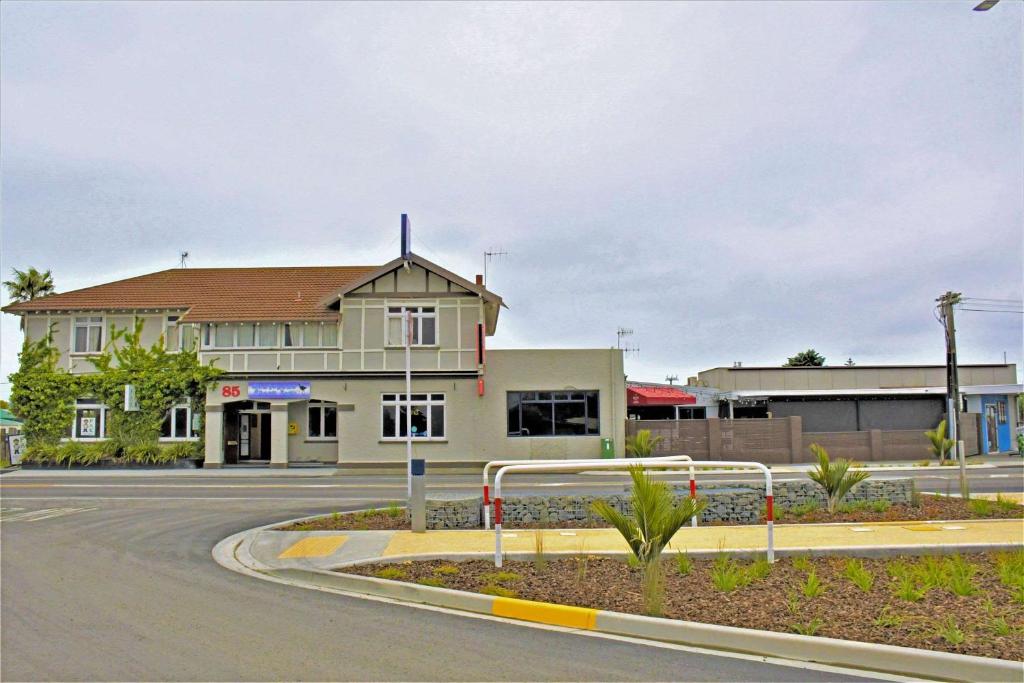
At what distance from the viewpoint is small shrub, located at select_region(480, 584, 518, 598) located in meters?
8.71

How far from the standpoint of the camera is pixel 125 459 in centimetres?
3316

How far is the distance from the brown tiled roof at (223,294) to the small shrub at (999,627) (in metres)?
28.4

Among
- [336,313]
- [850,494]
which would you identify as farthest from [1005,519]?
[336,313]

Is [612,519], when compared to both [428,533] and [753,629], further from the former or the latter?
[428,533]

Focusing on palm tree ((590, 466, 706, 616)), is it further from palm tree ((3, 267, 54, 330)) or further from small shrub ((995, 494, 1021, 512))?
palm tree ((3, 267, 54, 330))

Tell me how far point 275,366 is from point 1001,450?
34879mm

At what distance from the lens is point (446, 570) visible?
1001 cm

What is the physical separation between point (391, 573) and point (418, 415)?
23189mm

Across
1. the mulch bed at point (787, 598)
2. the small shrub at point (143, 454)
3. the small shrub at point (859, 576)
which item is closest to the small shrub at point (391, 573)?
the mulch bed at point (787, 598)

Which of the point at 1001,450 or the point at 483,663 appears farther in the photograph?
the point at 1001,450

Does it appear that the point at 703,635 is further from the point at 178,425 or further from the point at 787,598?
the point at 178,425

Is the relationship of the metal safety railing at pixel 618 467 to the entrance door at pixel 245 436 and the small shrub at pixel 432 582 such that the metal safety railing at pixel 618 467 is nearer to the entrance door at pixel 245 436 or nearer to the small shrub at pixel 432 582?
the small shrub at pixel 432 582

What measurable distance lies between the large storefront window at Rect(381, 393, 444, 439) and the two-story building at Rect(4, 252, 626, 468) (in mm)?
48

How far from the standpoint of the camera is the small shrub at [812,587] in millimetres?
8352
